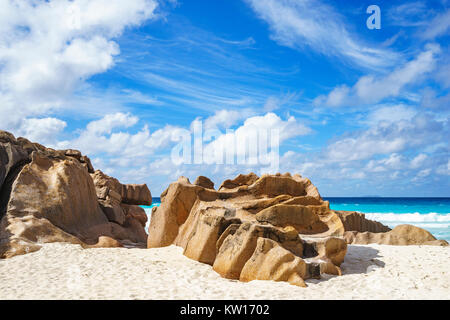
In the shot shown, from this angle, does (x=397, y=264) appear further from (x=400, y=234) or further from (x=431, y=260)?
(x=400, y=234)

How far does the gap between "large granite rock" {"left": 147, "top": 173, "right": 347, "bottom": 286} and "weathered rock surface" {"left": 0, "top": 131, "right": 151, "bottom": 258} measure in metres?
2.03

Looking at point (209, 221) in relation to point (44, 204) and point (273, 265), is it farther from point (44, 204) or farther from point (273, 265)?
point (44, 204)

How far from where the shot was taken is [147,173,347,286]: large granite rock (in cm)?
658

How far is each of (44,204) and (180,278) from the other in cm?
499

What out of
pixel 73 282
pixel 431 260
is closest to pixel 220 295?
pixel 73 282

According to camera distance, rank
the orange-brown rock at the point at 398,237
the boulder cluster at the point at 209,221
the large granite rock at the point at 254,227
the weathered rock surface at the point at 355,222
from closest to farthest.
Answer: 1. the large granite rock at the point at 254,227
2. the boulder cluster at the point at 209,221
3. the orange-brown rock at the point at 398,237
4. the weathered rock surface at the point at 355,222

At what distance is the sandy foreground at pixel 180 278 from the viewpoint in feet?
18.6

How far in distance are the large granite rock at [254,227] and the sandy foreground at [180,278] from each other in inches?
10.7

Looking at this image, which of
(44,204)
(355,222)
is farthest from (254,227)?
(355,222)

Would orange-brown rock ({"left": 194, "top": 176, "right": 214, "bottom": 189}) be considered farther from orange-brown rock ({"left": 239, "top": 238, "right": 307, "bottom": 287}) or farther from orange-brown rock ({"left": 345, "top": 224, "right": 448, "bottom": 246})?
orange-brown rock ({"left": 239, "top": 238, "right": 307, "bottom": 287})

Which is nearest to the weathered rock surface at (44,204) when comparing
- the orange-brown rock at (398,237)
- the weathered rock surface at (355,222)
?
the orange-brown rock at (398,237)

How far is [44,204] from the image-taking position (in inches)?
386

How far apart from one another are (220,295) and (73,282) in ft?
8.17

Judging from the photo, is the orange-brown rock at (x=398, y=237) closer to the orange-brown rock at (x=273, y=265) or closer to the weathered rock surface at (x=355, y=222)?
the weathered rock surface at (x=355, y=222)
